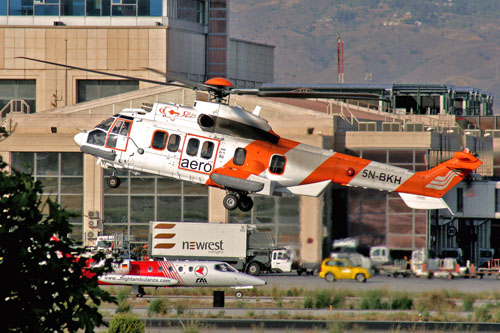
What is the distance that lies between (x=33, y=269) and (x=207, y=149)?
18.7 m

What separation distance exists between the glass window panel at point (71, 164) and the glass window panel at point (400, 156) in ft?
73.3

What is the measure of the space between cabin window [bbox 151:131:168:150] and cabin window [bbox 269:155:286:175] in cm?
404

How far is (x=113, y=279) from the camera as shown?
45.1m

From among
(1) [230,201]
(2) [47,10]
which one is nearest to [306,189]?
(1) [230,201]

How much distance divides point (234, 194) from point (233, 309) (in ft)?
24.6

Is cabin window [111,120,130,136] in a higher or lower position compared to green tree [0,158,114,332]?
higher

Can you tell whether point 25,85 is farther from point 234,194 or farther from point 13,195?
point 13,195

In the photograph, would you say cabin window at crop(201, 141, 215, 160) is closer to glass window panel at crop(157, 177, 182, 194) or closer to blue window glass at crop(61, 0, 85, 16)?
glass window panel at crop(157, 177, 182, 194)

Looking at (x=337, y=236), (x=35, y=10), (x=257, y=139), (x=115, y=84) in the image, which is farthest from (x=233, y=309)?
(x=35, y=10)

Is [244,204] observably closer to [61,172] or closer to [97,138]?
[97,138]

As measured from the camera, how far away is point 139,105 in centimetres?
7194

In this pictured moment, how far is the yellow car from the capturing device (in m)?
55.4

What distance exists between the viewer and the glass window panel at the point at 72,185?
65375 mm

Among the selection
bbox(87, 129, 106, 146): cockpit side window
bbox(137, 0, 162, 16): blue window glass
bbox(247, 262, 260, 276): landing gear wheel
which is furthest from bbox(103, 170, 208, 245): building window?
bbox(87, 129, 106, 146): cockpit side window
